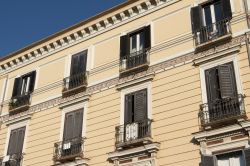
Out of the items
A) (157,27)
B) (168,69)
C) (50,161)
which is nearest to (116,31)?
(157,27)

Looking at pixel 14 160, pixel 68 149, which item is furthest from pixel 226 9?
pixel 14 160

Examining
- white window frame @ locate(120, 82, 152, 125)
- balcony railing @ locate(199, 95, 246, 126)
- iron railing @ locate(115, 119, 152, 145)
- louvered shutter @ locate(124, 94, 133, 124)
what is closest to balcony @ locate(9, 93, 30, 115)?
white window frame @ locate(120, 82, 152, 125)

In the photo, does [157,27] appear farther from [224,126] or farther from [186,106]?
[224,126]

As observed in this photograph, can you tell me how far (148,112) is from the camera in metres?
17.5

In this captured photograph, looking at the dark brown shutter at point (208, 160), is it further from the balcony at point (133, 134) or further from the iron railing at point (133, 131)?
the iron railing at point (133, 131)

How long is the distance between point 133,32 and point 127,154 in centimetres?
656

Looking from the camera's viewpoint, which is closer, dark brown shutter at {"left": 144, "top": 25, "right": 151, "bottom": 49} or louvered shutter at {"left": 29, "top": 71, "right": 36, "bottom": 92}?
dark brown shutter at {"left": 144, "top": 25, "right": 151, "bottom": 49}

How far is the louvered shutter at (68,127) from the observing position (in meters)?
19.8

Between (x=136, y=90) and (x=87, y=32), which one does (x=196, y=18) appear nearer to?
(x=136, y=90)

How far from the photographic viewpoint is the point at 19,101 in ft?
76.3

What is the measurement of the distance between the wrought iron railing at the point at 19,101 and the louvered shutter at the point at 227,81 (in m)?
11.5

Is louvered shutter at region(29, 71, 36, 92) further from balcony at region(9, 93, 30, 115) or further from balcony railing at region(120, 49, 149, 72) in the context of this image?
balcony railing at region(120, 49, 149, 72)

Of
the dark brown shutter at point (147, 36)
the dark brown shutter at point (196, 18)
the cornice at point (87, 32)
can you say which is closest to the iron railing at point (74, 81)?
the cornice at point (87, 32)

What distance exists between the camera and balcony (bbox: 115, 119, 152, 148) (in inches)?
661
